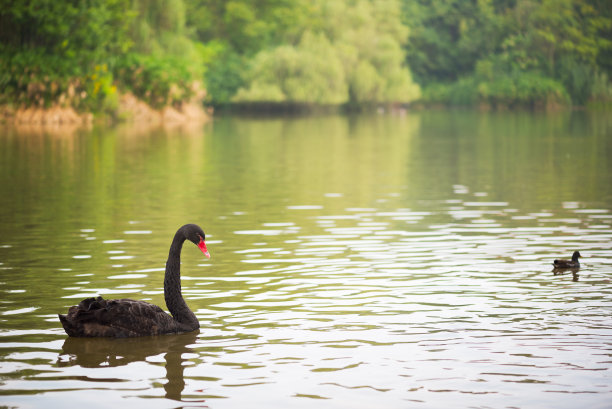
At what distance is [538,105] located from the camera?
8738cm

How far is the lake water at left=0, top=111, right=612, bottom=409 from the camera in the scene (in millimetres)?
8016

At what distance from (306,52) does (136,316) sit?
228 ft

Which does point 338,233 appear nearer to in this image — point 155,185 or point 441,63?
point 155,185

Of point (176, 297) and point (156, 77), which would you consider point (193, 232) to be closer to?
point (176, 297)

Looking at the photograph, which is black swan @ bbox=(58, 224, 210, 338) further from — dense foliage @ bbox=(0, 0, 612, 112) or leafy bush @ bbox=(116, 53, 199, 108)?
leafy bush @ bbox=(116, 53, 199, 108)

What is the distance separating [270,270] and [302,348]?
4045mm

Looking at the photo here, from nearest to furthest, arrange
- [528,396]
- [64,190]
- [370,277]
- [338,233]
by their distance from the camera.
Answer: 1. [528,396]
2. [370,277]
3. [338,233]
4. [64,190]

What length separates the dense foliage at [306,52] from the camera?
53719 mm

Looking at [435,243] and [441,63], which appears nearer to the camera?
[435,243]

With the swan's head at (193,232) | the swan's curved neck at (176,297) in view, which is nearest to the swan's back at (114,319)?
the swan's curved neck at (176,297)

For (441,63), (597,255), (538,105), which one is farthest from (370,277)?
(441,63)

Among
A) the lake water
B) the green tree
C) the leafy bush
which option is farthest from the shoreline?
the lake water

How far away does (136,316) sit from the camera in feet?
30.5

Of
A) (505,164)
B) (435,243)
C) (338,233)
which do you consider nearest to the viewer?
(435,243)
